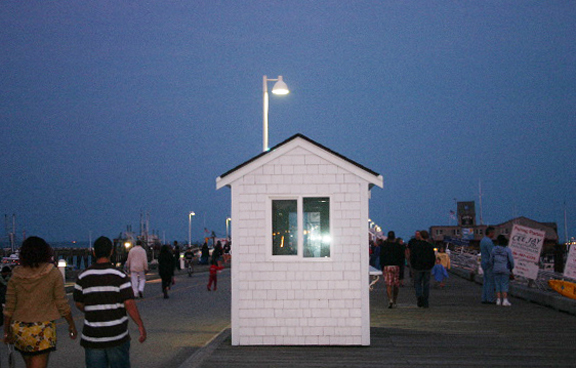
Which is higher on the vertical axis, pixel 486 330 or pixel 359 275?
pixel 359 275

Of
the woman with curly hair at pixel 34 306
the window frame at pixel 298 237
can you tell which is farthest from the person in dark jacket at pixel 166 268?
the woman with curly hair at pixel 34 306

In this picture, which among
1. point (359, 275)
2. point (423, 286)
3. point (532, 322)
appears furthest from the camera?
point (423, 286)

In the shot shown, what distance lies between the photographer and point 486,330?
12922 millimetres

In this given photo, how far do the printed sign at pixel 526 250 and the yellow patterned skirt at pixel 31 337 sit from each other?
52.1 ft

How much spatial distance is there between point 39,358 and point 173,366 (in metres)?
3.62

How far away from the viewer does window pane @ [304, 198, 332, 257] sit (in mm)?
11102

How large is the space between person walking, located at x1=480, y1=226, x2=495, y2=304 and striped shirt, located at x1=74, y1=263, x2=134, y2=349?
13.3m

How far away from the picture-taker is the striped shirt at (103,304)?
238 inches

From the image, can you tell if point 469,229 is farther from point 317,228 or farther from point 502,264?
point 317,228

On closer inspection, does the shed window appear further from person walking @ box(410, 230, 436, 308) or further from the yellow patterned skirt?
person walking @ box(410, 230, 436, 308)

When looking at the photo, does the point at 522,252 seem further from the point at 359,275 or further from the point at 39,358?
the point at 39,358

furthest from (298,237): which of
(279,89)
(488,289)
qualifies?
(488,289)

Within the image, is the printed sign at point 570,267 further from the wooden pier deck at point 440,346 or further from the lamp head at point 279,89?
the lamp head at point 279,89

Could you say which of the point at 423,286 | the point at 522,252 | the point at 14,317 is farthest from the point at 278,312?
the point at 522,252
